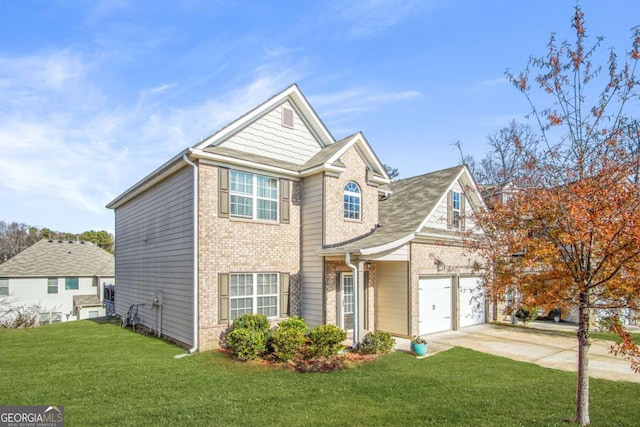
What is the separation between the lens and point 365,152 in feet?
47.8

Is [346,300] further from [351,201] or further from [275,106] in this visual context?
[275,106]

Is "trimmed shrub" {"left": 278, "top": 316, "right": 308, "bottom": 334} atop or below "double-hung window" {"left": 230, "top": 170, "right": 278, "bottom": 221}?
below

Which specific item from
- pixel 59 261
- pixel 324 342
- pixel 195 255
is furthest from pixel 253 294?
pixel 59 261

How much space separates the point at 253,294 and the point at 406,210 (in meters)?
7.16

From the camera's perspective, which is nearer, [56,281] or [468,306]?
[468,306]

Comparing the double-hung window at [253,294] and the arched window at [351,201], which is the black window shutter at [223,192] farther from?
the arched window at [351,201]

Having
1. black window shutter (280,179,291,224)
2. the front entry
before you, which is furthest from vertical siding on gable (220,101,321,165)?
the front entry

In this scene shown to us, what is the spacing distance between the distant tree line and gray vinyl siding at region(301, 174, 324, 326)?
54663mm

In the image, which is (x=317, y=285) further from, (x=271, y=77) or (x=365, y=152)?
(x=271, y=77)

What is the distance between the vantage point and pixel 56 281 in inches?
1213

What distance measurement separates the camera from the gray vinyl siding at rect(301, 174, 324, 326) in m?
12.7

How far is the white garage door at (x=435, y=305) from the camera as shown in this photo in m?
14.0

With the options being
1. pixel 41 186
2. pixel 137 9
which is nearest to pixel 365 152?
pixel 137 9

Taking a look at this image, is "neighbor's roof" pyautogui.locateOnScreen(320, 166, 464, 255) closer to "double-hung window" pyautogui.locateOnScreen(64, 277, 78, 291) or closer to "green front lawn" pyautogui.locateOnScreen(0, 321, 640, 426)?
"green front lawn" pyautogui.locateOnScreen(0, 321, 640, 426)
